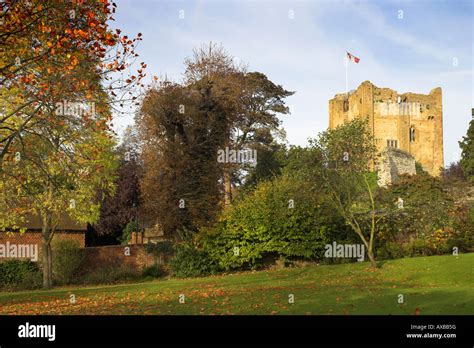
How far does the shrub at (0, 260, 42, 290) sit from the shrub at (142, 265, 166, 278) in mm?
5962

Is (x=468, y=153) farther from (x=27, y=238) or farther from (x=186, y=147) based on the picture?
(x=27, y=238)

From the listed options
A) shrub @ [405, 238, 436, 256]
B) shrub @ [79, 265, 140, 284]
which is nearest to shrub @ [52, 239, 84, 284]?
shrub @ [79, 265, 140, 284]

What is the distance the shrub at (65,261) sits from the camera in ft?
108

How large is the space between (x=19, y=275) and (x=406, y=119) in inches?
3191

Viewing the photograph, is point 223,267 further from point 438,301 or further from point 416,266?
point 438,301

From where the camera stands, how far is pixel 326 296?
1605cm

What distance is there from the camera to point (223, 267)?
101ft

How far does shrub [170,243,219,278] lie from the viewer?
30781 mm

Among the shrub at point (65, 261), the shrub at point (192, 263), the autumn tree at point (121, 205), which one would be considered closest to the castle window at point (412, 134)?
the autumn tree at point (121, 205)

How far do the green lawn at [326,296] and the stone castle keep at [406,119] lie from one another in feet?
248
